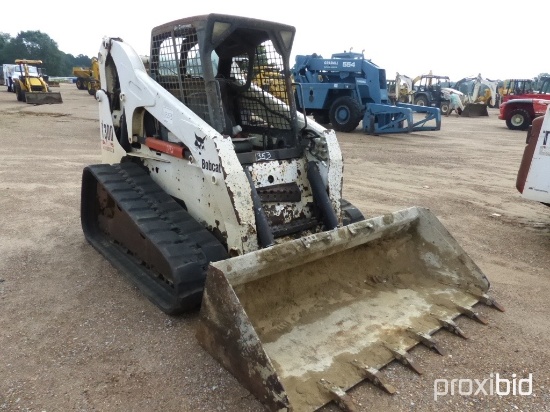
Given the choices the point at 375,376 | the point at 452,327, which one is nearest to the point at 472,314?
the point at 452,327

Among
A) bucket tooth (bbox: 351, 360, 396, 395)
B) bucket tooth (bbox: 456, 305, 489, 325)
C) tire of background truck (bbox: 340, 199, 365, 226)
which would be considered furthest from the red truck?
bucket tooth (bbox: 351, 360, 396, 395)

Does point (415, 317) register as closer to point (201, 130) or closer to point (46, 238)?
point (201, 130)

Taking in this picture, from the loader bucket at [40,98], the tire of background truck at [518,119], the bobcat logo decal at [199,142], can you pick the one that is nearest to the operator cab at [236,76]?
the bobcat logo decal at [199,142]

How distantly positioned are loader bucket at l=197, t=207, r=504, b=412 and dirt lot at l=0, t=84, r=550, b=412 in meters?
0.15

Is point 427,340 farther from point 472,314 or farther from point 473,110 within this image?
point 473,110

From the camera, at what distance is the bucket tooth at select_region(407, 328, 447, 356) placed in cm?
304

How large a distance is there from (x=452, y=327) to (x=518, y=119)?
761 inches

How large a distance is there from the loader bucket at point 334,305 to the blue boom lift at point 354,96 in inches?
450

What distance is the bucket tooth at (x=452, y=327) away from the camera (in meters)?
3.20

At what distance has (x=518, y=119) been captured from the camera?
64.6 feet

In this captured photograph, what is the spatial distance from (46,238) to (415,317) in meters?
3.92

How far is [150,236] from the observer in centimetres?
350

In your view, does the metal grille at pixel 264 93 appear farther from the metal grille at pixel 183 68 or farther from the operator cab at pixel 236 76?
the metal grille at pixel 183 68

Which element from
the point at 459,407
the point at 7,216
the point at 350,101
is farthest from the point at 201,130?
the point at 350,101
